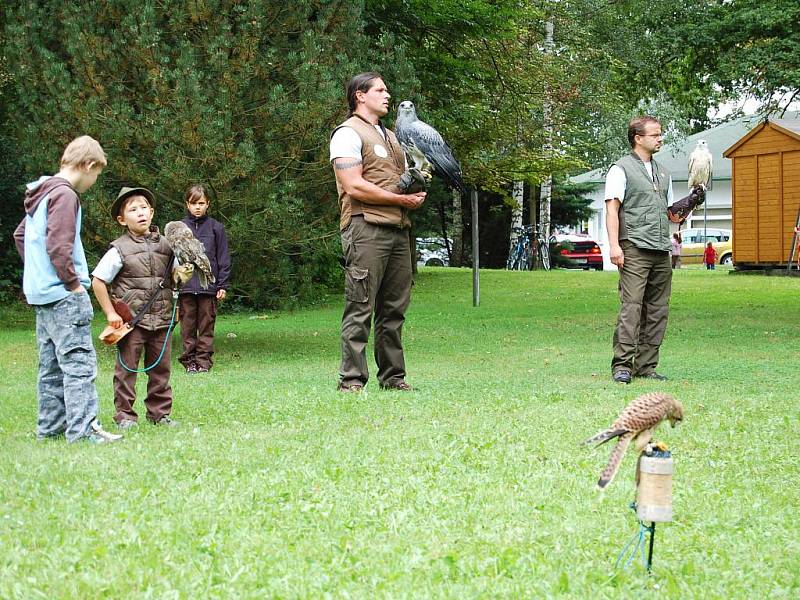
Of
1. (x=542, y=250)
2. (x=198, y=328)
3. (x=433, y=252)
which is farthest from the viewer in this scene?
(x=433, y=252)

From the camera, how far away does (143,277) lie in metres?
7.50

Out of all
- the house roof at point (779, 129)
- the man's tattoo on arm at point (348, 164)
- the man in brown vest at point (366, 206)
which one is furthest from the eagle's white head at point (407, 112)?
the house roof at point (779, 129)

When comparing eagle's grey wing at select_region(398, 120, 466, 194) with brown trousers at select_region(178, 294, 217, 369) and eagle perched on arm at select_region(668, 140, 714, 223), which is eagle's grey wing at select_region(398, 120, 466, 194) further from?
brown trousers at select_region(178, 294, 217, 369)

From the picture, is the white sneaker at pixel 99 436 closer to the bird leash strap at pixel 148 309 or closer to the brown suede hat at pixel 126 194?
the bird leash strap at pixel 148 309

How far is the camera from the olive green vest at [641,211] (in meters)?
10.0

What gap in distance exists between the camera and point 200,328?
41.1ft

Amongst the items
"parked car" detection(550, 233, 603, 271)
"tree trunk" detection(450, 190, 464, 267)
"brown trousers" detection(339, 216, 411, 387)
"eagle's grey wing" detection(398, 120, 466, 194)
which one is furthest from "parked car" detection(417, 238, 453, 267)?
"eagle's grey wing" detection(398, 120, 466, 194)

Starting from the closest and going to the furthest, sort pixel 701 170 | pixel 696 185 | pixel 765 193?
pixel 696 185 < pixel 701 170 < pixel 765 193

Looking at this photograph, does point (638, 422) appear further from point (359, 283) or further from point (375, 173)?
point (375, 173)

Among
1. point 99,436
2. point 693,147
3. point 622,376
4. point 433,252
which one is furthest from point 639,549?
point 693,147

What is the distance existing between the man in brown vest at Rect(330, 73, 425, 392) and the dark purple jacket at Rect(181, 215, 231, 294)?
12.4ft

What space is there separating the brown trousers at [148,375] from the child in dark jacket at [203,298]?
4538 millimetres

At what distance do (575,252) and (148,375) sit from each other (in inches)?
1576

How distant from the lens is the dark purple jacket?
12.4 meters
